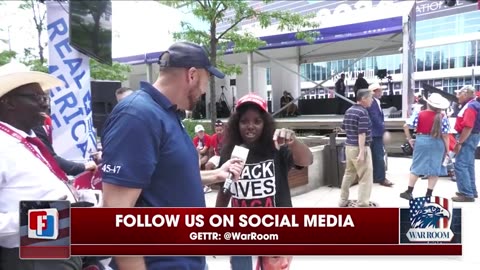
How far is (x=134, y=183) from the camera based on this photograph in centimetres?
124

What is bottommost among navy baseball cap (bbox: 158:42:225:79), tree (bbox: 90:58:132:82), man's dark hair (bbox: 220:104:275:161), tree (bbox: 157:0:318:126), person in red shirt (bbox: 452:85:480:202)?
person in red shirt (bbox: 452:85:480:202)

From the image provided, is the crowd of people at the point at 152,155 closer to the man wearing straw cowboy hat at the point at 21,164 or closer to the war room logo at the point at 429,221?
the man wearing straw cowboy hat at the point at 21,164

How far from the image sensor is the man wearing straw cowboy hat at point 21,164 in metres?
1.40

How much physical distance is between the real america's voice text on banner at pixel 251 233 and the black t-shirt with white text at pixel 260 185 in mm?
573

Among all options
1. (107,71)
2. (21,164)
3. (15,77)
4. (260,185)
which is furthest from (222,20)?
(21,164)

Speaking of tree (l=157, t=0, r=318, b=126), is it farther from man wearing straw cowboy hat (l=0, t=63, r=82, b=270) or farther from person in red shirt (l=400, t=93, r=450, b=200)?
man wearing straw cowboy hat (l=0, t=63, r=82, b=270)

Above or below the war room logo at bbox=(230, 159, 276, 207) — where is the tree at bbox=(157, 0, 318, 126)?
above

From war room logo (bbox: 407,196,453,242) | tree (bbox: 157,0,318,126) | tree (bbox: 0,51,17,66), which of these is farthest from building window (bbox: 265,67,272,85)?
war room logo (bbox: 407,196,453,242)

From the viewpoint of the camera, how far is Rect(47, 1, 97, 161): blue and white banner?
340 centimetres

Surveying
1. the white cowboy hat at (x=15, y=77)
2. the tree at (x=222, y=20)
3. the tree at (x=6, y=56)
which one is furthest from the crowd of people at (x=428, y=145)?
the tree at (x=6, y=56)

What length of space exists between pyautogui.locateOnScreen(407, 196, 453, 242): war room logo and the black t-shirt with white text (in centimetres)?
78

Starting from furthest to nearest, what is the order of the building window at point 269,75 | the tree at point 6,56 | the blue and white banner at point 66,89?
1. the building window at point 269,75
2. the tree at point 6,56
3. the blue and white banner at point 66,89

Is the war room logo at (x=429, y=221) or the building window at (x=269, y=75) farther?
the building window at (x=269, y=75)

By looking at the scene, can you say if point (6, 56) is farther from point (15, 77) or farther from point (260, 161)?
point (260, 161)
